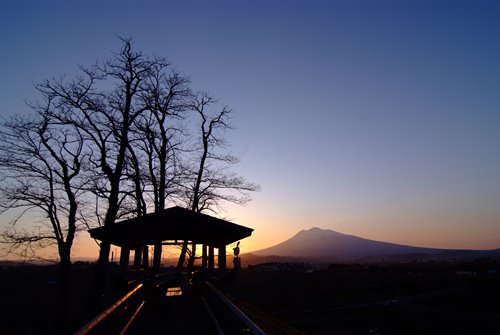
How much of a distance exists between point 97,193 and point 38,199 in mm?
2736

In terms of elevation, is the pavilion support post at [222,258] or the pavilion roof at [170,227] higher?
the pavilion roof at [170,227]

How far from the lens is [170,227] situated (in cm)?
1357

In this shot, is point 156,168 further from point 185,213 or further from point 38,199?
point 185,213

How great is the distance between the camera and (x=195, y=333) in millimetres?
8797

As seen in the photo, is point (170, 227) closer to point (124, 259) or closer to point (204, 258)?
point (124, 259)

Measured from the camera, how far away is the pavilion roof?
1299 cm

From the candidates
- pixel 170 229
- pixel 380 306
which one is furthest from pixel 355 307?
pixel 170 229

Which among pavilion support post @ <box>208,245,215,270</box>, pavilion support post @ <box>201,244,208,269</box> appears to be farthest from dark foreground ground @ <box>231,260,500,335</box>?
pavilion support post @ <box>208,245,215,270</box>

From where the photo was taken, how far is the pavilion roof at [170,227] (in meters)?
13.0

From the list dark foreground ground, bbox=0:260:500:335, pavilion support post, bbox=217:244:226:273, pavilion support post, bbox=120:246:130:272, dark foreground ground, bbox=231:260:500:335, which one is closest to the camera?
pavilion support post, bbox=120:246:130:272

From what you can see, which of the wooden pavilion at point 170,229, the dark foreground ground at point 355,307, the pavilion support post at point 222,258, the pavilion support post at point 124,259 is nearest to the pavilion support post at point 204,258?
the pavilion support post at point 222,258

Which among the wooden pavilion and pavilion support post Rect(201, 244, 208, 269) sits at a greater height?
the wooden pavilion

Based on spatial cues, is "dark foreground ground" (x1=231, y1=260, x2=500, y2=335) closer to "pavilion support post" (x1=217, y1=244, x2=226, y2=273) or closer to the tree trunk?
"pavilion support post" (x1=217, y1=244, x2=226, y2=273)

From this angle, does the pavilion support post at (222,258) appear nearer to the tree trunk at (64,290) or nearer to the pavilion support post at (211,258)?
the pavilion support post at (211,258)
